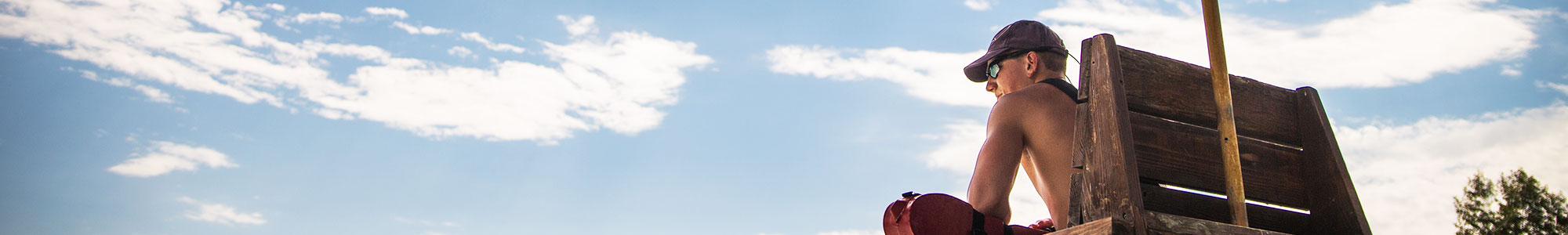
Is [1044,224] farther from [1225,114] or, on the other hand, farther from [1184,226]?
[1184,226]

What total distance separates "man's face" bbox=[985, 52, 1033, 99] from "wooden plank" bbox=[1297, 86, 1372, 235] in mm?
1076

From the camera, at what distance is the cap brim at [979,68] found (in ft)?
14.4

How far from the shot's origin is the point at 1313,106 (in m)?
3.60

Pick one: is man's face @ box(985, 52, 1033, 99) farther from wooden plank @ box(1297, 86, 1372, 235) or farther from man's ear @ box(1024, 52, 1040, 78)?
wooden plank @ box(1297, 86, 1372, 235)

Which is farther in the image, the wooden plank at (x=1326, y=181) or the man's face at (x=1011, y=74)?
the man's face at (x=1011, y=74)

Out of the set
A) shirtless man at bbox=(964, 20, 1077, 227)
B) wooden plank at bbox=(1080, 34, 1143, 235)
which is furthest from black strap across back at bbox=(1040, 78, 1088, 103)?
wooden plank at bbox=(1080, 34, 1143, 235)

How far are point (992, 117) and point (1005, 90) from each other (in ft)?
2.14

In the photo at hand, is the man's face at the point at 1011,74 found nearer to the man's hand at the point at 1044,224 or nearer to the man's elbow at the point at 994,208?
the man's hand at the point at 1044,224

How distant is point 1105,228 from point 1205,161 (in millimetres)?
634

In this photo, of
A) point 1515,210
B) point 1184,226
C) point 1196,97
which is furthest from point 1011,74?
point 1515,210

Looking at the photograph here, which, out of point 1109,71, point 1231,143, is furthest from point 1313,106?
point 1109,71

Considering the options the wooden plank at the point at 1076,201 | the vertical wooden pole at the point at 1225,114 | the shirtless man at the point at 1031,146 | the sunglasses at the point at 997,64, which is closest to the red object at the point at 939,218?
the shirtless man at the point at 1031,146

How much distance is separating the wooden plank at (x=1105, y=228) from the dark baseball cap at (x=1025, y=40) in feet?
4.87

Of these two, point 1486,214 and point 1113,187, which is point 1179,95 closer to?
point 1113,187
